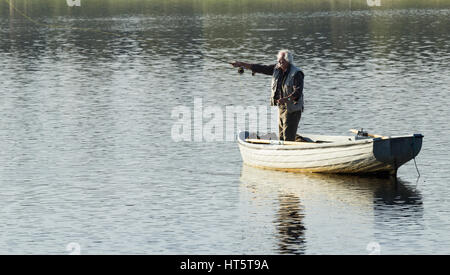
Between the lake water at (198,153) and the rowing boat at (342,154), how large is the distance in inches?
13.8

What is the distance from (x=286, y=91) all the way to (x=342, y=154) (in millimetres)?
2162

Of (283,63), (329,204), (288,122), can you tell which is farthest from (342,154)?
(329,204)

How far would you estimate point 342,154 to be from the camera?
27.8 meters

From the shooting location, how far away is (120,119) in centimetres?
3878

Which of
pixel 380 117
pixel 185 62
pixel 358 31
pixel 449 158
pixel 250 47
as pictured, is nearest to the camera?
pixel 449 158

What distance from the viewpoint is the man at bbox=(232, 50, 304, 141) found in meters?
28.4

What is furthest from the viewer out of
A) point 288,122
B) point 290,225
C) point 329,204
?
point 288,122

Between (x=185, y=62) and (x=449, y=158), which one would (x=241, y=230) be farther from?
(x=185, y=62)

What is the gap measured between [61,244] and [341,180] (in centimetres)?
815

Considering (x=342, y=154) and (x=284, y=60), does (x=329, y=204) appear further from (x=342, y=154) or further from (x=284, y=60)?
(x=284, y=60)

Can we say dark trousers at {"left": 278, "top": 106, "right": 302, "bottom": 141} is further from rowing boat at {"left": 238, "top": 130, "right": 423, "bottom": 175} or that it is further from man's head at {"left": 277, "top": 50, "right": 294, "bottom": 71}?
man's head at {"left": 277, "top": 50, "right": 294, "bottom": 71}

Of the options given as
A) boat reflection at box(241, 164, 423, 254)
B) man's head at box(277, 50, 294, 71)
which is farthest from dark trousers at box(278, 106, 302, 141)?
man's head at box(277, 50, 294, 71)

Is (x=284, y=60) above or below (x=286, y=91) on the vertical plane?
above
